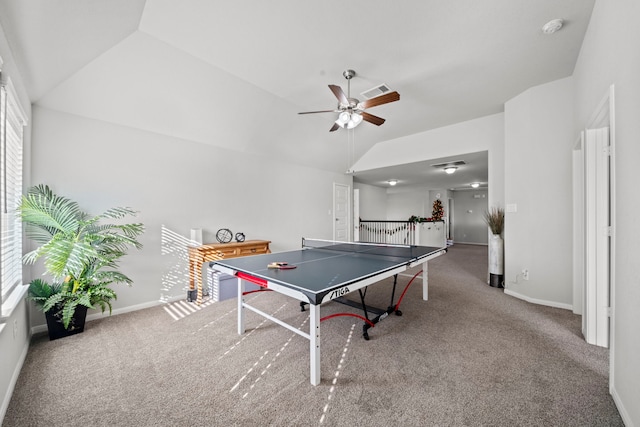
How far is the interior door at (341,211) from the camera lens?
6546mm

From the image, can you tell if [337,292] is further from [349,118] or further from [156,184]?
[156,184]

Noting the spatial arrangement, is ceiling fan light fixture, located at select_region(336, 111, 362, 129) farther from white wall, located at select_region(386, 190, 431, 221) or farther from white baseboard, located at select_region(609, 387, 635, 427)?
white wall, located at select_region(386, 190, 431, 221)

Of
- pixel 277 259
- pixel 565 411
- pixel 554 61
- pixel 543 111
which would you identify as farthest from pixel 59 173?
pixel 543 111

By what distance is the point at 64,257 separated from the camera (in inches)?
86.1

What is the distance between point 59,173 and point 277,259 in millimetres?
2605

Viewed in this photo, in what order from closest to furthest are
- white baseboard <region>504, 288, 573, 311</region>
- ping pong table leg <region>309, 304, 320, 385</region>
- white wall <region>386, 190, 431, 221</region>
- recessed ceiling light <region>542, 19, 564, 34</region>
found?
ping pong table leg <region>309, 304, 320, 385</region> → recessed ceiling light <region>542, 19, 564, 34</region> → white baseboard <region>504, 288, 573, 311</region> → white wall <region>386, 190, 431, 221</region>

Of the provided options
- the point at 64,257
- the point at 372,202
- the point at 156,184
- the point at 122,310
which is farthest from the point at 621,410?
the point at 372,202

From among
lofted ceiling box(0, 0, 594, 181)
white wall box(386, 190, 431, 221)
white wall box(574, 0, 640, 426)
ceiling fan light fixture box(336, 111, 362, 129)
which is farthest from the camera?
white wall box(386, 190, 431, 221)

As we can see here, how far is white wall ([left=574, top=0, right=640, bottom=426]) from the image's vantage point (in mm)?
1328

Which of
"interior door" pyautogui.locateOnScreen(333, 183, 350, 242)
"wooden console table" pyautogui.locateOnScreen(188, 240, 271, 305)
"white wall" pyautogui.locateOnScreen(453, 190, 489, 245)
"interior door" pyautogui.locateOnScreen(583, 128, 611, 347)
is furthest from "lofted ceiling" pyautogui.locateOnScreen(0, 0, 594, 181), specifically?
"white wall" pyautogui.locateOnScreen(453, 190, 489, 245)

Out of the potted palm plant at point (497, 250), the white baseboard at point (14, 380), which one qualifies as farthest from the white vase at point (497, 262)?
the white baseboard at point (14, 380)

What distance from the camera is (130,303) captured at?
312 cm

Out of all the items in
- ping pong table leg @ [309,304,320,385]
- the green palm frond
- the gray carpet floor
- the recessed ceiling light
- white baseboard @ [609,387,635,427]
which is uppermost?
the recessed ceiling light

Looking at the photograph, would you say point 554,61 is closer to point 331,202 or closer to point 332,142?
point 332,142
